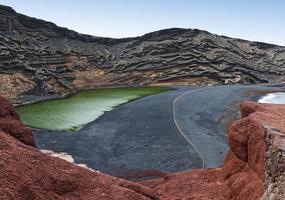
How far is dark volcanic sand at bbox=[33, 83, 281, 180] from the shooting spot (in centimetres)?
2842

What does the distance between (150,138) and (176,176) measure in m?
14.3

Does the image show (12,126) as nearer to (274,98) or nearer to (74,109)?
(74,109)

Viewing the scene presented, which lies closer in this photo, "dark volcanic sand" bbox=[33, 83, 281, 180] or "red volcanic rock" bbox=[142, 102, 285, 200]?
"red volcanic rock" bbox=[142, 102, 285, 200]

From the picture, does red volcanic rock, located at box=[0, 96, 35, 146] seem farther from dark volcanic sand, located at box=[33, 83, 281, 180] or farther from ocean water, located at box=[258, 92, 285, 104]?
ocean water, located at box=[258, 92, 285, 104]

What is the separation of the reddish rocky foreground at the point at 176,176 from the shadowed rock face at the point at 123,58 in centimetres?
4679

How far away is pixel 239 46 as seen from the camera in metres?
86.9

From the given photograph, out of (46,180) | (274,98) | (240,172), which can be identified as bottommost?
(274,98)

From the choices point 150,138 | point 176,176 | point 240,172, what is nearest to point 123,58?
point 150,138

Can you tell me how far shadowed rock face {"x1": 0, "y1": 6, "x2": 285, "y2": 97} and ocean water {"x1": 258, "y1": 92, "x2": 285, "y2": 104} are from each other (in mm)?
18302

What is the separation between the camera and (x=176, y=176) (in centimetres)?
1997

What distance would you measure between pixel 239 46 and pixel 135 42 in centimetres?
2096

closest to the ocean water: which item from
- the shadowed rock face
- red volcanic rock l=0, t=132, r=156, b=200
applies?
the shadowed rock face

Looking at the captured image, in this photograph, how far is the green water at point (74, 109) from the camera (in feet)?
131

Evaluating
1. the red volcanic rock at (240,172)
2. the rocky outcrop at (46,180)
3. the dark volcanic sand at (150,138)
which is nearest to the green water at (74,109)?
the dark volcanic sand at (150,138)
